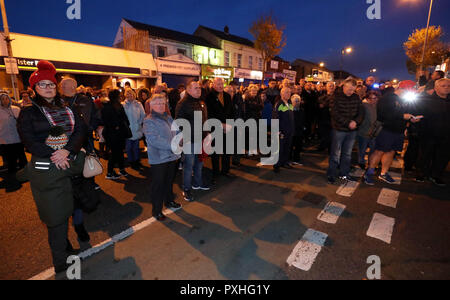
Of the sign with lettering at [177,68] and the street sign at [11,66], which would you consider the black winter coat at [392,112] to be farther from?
the sign with lettering at [177,68]

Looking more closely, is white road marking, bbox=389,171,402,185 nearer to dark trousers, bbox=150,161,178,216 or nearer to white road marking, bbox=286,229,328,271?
white road marking, bbox=286,229,328,271

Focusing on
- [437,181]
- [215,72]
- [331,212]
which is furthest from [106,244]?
[215,72]

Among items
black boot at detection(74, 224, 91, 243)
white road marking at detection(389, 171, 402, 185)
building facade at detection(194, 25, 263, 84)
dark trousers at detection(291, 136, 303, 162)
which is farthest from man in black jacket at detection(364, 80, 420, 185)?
building facade at detection(194, 25, 263, 84)

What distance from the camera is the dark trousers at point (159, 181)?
11.9 ft

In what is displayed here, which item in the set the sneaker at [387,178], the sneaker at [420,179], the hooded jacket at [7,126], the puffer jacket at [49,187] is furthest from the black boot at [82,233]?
the sneaker at [420,179]

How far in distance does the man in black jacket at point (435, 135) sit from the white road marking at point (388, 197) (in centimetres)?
136

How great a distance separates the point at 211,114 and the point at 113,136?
8.21ft

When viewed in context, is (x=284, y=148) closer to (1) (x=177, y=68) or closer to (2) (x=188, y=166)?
(2) (x=188, y=166)

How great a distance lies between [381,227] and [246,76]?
27924 millimetres

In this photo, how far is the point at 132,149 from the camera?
6.26 metres

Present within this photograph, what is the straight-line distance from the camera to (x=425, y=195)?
4.82 metres

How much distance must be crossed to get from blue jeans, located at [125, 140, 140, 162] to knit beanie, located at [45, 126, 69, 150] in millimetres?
3684
